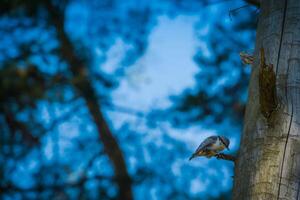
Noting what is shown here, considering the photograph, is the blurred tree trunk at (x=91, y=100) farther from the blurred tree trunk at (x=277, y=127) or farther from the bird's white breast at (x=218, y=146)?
the blurred tree trunk at (x=277, y=127)

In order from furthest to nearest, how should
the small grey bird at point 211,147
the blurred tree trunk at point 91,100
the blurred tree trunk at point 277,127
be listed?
the blurred tree trunk at point 91,100, the small grey bird at point 211,147, the blurred tree trunk at point 277,127

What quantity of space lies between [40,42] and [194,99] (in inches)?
89.8

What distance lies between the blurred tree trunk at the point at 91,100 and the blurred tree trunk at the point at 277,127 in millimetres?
6085

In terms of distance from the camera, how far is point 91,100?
27.5 ft

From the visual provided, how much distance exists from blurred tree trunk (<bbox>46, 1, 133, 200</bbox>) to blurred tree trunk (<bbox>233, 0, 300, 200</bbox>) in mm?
6085

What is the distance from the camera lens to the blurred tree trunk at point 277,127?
1958 millimetres

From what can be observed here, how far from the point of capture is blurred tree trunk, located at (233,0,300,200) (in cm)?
196

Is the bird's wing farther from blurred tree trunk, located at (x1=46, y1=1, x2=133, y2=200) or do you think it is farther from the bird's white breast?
blurred tree trunk, located at (x1=46, y1=1, x2=133, y2=200)

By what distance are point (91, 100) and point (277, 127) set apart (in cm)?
646

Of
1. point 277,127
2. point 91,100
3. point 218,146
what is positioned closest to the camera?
point 277,127

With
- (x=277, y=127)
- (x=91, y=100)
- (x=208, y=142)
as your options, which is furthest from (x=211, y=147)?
(x=91, y=100)

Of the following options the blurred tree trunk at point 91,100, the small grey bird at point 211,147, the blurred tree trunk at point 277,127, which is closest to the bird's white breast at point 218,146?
the small grey bird at point 211,147

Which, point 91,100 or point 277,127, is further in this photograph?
point 91,100

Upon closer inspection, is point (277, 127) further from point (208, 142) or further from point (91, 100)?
point (91, 100)
